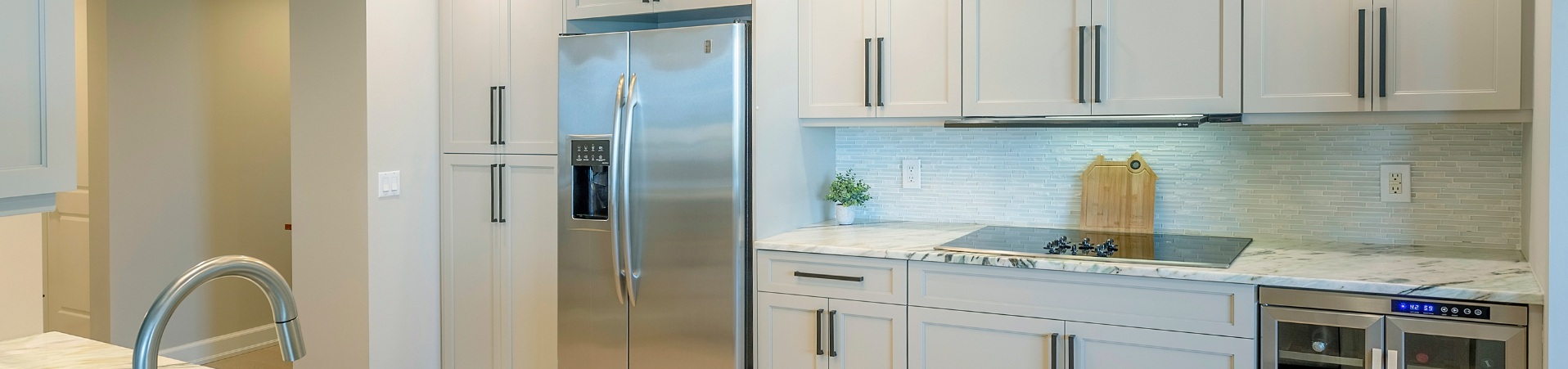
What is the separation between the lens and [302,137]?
306 centimetres

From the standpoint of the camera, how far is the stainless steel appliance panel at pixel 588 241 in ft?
8.99

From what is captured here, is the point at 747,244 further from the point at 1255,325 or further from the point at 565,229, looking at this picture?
the point at 1255,325

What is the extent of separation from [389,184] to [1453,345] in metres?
2.99

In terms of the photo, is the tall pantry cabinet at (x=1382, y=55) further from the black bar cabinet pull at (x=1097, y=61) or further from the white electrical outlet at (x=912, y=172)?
the white electrical outlet at (x=912, y=172)

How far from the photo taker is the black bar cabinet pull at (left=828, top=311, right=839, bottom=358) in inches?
101


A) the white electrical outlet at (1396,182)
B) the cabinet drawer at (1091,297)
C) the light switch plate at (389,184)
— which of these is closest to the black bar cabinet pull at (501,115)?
the light switch plate at (389,184)

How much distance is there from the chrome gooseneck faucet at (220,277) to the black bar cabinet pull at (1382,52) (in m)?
2.41

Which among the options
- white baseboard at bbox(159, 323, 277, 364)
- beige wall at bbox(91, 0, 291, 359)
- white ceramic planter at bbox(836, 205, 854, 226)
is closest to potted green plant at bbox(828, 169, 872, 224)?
white ceramic planter at bbox(836, 205, 854, 226)

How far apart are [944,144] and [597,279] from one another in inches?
50.3

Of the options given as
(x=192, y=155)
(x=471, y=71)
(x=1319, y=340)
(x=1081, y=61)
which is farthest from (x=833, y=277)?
(x=192, y=155)

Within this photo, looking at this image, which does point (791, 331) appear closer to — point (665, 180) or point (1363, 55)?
point (665, 180)

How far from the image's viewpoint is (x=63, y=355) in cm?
163

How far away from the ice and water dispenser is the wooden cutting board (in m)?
1.54

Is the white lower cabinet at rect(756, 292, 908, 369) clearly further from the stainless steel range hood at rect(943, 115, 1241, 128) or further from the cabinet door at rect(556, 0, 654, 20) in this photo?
the cabinet door at rect(556, 0, 654, 20)
